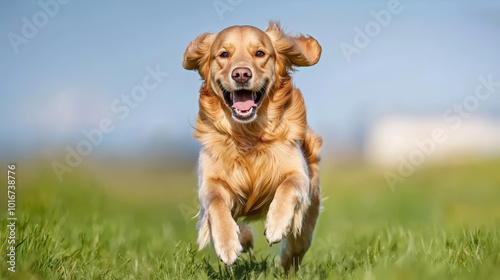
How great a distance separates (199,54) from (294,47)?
750 millimetres

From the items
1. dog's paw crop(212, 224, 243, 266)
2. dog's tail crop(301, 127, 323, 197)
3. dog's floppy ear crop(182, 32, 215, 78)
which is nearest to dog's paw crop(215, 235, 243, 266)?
dog's paw crop(212, 224, 243, 266)

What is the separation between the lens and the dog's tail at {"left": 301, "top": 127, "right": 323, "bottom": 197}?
497cm

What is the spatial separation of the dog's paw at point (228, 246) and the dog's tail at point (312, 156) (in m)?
1.34

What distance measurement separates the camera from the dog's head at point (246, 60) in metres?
4.19

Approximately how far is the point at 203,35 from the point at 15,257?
2.20 metres

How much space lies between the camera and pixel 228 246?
12.2 feet

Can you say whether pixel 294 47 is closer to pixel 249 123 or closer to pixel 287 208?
pixel 249 123

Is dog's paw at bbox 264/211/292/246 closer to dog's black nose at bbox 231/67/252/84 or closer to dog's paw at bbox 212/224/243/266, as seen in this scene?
dog's paw at bbox 212/224/243/266

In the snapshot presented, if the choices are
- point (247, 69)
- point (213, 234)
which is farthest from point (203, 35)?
point (213, 234)

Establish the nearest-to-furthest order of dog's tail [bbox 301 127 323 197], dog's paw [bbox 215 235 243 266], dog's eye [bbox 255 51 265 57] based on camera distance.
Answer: dog's paw [bbox 215 235 243 266] → dog's eye [bbox 255 51 265 57] → dog's tail [bbox 301 127 323 197]

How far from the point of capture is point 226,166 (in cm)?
446

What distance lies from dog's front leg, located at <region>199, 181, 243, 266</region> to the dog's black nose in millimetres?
802

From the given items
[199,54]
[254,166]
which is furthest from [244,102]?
[199,54]

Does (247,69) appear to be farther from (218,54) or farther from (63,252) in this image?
(63,252)
